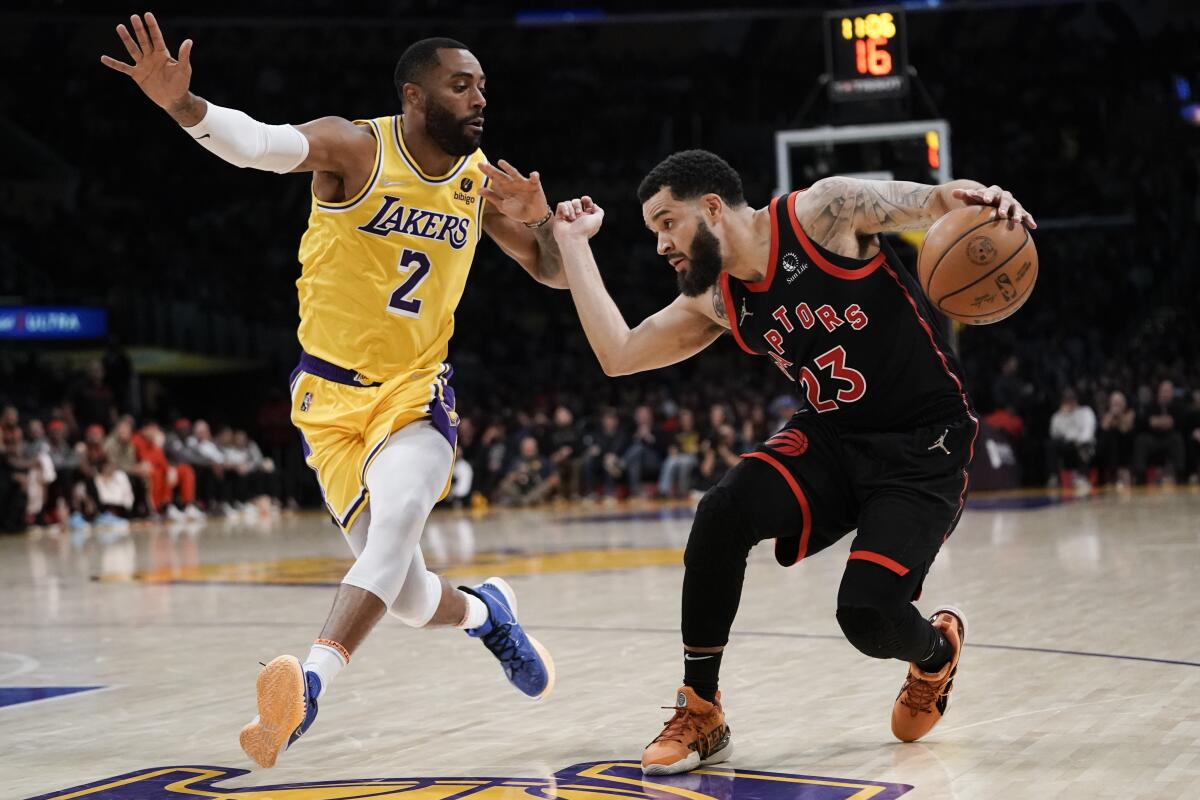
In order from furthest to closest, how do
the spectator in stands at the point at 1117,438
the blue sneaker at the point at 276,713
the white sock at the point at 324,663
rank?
the spectator in stands at the point at 1117,438 → the white sock at the point at 324,663 → the blue sneaker at the point at 276,713

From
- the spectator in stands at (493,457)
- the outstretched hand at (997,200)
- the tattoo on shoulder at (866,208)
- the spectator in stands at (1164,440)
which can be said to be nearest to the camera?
the outstretched hand at (997,200)

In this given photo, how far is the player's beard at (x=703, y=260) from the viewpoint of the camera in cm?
400

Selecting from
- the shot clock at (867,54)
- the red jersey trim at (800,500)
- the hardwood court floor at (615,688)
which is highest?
the shot clock at (867,54)

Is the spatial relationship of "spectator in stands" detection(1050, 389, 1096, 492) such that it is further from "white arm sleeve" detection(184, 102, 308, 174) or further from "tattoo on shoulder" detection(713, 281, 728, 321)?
"white arm sleeve" detection(184, 102, 308, 174)

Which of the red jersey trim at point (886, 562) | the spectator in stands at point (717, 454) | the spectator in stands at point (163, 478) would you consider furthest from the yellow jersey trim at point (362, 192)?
the spectator in stands at point (717, 454)

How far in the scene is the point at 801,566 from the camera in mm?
9352

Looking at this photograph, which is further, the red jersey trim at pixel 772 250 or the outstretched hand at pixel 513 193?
the outstretched hand at pixel 513 193

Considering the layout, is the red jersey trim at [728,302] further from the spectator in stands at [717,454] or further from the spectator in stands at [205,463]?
the spectator in stands at [205,463]

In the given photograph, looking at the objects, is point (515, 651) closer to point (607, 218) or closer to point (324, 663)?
point (324, 663)

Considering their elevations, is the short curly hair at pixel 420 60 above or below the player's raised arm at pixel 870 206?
above

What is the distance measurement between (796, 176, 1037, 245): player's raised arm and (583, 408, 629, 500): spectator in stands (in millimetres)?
15858

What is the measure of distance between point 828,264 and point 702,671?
1190 mm

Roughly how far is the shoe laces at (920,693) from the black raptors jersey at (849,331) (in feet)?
2.37

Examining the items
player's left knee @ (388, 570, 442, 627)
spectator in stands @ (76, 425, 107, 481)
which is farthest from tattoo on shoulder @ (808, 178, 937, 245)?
spectator in stands @ (76, 425, 107, 481)
